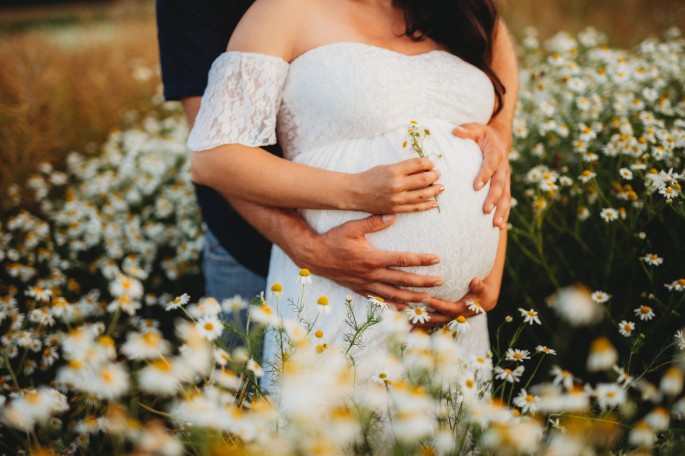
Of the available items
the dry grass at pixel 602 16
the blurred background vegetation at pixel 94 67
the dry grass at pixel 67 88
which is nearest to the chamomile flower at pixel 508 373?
the blurred background vegetation at pixel 94 67

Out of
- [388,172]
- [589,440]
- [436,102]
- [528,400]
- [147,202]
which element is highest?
[436,102]

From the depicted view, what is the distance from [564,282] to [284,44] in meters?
1.43

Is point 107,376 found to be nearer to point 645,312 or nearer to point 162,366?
point 162,366

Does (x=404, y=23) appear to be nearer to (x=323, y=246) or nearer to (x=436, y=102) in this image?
(x=436, y=102)

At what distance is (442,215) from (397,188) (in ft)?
0.59

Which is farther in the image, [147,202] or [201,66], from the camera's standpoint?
[147,202]

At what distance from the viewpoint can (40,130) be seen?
3.15 metres

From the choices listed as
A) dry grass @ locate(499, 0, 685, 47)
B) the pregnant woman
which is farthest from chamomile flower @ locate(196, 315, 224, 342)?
dry grass @ locate(499, 0, 685, 47)

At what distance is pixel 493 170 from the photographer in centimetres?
148

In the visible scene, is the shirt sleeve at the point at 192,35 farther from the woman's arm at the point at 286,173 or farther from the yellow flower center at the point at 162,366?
the yellow flower center at the point at 162,366

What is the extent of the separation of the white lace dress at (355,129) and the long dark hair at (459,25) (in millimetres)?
173

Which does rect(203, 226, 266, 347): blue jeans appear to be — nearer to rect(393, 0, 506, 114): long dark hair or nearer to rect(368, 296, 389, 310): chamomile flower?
rect(368, 296, 389, 310): chamomile flower

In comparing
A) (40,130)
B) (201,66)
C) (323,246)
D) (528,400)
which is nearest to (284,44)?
(201,66)

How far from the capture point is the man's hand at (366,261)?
52.9 inches
